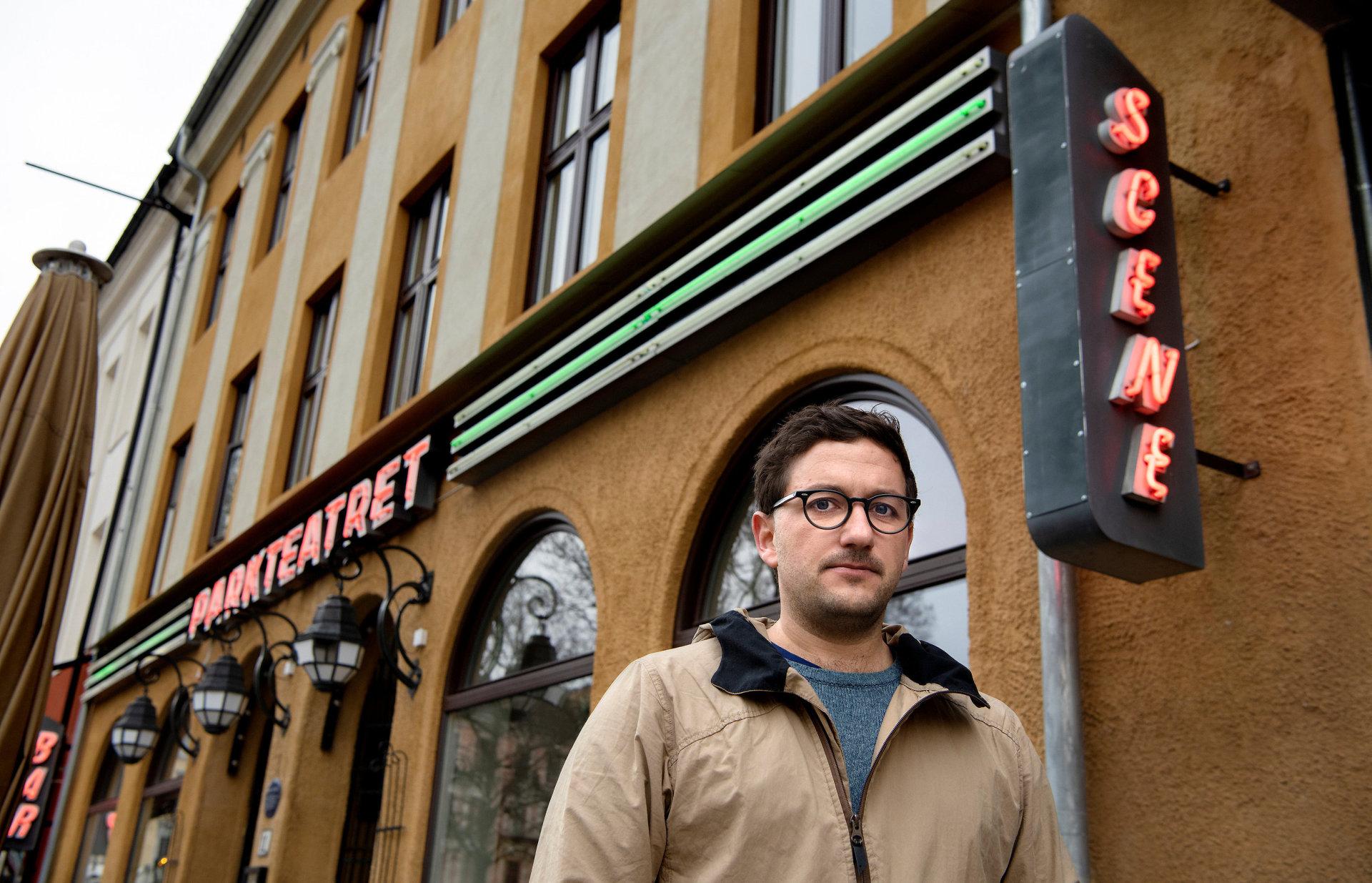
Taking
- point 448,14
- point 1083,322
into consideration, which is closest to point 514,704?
point 1083,322

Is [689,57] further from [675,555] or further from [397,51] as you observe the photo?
[397,51]

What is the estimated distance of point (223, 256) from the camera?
17.5m

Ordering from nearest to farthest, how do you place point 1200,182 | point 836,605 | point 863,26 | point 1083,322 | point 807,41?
1. point 836,605
2. point 1083,322
3. point 1200,182
4. point 863,26
5. point 807,41

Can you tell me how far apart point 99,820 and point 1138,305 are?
Answer: 1563cm

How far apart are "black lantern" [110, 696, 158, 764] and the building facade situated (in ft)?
0.28

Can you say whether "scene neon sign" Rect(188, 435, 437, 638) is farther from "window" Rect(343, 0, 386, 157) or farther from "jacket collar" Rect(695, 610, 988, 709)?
"jacket collar" Rect(695, 610, 988, 709)

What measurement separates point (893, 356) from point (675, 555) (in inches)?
66.1

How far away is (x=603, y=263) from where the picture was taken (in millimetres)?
6992

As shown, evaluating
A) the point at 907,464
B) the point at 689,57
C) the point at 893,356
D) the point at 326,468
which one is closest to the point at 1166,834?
the point at 907,464

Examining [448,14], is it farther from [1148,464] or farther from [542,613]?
[1148,464]

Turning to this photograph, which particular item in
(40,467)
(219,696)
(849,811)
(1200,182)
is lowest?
(849,811)

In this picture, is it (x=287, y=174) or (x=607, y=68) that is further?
(x=287, y=174)

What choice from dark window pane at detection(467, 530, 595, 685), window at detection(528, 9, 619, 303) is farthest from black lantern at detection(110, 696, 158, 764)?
window at detection(528, 9, 619, 303)

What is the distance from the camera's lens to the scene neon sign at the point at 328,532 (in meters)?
8.92
